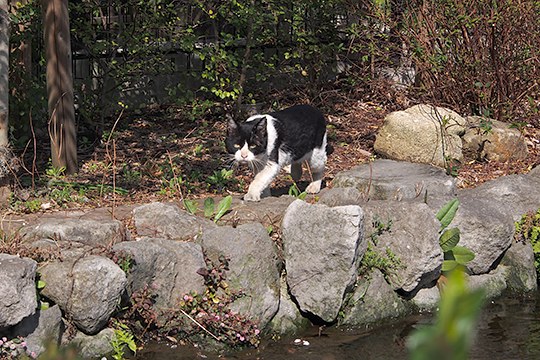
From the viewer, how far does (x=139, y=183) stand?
8.34 m

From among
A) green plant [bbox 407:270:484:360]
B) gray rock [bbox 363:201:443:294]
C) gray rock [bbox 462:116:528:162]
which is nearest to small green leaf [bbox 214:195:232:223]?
gray rock [bbox 363:201:443:294]

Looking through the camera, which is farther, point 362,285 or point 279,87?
point 279,87

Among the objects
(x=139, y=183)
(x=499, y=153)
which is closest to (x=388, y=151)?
(x=499, y=153)

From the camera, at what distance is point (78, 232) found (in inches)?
237

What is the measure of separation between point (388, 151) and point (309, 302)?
343 centimetres

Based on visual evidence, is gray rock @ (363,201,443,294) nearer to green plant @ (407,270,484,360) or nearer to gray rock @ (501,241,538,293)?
gray rock @ (501,241,538,293)

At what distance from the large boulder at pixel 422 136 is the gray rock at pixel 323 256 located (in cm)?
300

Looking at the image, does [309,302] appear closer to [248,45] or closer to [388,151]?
[388,151]

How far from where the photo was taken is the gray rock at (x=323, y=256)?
20.7ft

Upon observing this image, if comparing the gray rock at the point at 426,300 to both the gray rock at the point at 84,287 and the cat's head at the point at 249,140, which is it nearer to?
the cat's head at the point at 249,140

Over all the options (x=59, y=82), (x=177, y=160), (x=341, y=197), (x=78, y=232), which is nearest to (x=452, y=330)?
(x=78, y=232)

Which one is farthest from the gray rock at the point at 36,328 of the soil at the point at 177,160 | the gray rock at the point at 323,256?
the gray rock at the point at 323,256

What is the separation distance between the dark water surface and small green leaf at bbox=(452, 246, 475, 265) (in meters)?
0.45

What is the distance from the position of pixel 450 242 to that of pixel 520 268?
0.96 metres
